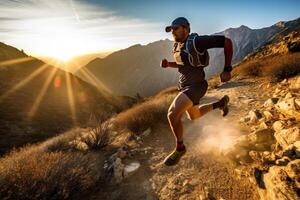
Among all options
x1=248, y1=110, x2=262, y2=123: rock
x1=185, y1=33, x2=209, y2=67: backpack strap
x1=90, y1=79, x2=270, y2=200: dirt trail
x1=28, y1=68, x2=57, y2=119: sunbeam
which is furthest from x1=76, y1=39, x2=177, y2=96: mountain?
x1=185, y1=33, x2=209, y2=67: backpack strap

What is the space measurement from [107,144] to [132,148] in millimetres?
869

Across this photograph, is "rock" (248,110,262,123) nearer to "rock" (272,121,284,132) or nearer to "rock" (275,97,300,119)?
"rock" (275,97,300,119)

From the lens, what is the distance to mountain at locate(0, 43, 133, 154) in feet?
56.2

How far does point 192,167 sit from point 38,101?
2424 cm

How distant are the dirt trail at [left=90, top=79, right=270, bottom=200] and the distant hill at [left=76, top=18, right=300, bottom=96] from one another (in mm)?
108900

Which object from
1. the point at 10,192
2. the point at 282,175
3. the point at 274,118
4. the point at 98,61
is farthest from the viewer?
the point at 98,61

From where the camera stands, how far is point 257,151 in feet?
13.9

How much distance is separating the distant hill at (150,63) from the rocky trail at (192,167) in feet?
357

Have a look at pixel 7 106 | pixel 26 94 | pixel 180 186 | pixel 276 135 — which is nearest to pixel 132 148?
pixel 180 186

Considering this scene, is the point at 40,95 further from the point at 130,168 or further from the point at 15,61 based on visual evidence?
the point at 130,168

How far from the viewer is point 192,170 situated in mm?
A: 4641

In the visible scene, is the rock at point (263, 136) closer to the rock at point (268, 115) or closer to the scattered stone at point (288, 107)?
the scattered stone at point (288, 107)

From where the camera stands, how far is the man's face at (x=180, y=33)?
387 centimetres

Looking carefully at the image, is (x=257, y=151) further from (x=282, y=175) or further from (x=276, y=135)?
(x=282, y=175)
